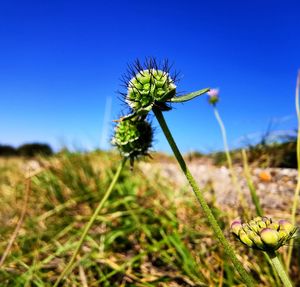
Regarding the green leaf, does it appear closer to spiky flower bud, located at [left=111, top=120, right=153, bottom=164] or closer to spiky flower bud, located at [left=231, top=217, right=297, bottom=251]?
spiky flower bud, located at [left=231, top=217, right=297, bottom=251]

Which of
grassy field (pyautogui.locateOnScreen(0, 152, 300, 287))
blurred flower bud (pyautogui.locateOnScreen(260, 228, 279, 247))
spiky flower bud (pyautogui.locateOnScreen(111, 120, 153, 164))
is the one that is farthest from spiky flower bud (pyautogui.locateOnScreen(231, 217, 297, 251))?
grassy field (pyautogui.locateOnScreen(0, 152, 300, 287))

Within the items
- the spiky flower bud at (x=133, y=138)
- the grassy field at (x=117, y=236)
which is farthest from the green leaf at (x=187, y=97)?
the grassy field at (x=117, y=236)

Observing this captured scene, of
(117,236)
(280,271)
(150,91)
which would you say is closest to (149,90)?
(150,91)

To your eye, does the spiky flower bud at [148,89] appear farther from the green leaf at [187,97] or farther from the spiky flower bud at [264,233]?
the spiky flower bud at [264,233]

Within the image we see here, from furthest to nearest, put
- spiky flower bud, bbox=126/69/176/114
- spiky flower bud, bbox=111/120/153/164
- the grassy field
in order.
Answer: the grassy field, spiky flower bud, bbox=111/120/153/164, spiky flower bud, bbox=126/69/176/114

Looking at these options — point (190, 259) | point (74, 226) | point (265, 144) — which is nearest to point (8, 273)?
point (74, 226)

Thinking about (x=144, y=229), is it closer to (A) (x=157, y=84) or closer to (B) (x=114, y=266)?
(B) (x=114, y=266)

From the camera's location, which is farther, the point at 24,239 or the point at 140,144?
the point at 24,239
